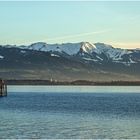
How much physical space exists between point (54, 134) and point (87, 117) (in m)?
19.1

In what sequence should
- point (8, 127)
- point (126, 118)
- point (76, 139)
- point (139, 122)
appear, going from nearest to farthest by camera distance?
point (76, 139), point (8, 127), point (139, 122), point (126, 118)

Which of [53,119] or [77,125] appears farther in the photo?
[53,119]

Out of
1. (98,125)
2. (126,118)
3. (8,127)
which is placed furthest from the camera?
(126,118)

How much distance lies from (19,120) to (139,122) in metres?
13.2

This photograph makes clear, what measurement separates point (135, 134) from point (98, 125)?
27.4ft

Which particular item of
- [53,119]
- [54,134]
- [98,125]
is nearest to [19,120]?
[53,119]

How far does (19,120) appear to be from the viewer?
62062 mm

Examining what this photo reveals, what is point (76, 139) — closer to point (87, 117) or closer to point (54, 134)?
point (54, 134)

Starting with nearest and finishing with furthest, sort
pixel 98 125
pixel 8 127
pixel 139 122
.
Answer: pixel 8 127, pixel 98 125, pixel 139 122

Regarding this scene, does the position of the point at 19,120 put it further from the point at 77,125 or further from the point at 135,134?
the point at 135,134

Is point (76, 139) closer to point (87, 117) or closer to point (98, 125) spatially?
point (98, 125)

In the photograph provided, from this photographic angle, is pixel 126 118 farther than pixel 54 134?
Yes

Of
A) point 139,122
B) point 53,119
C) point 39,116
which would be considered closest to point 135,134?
point 139,122

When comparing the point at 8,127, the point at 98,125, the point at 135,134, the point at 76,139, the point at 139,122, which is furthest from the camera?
the point at 139,122
